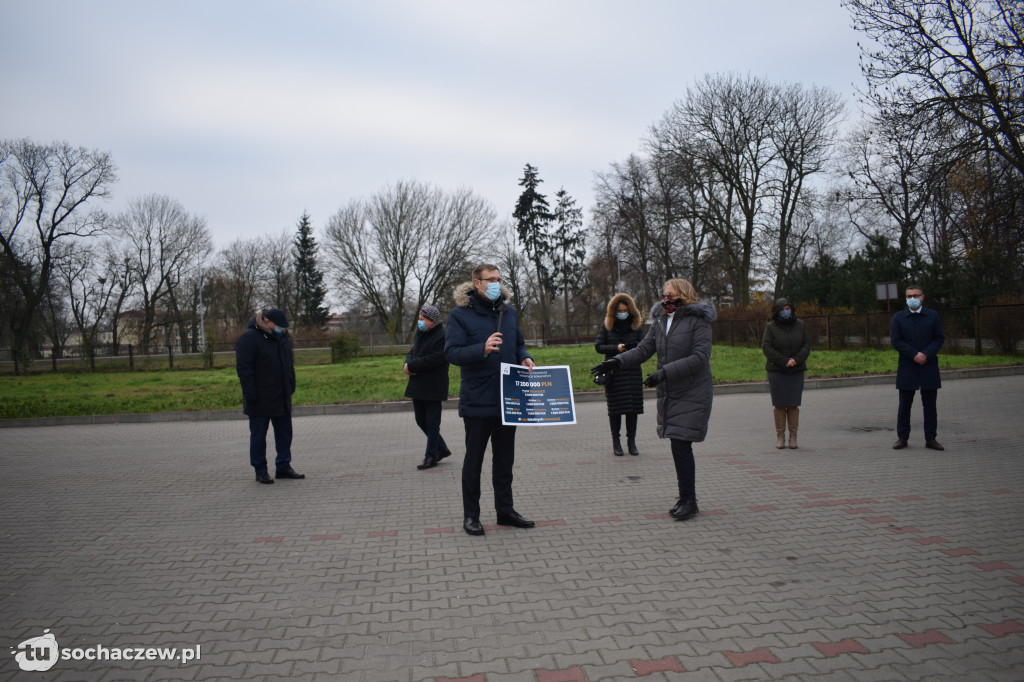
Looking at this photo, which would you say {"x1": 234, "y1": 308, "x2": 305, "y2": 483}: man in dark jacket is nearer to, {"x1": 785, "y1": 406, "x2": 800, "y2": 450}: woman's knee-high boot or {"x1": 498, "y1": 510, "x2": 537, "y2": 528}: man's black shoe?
{"x1": 498, "y1": 510, "x2": 537, "y2": 528}: man's black shoe

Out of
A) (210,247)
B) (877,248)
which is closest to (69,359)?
(210,247)

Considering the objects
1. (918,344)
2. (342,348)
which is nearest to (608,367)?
(918,344)

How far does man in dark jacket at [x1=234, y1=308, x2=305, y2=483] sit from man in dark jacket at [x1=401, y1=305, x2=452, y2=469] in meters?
1.46

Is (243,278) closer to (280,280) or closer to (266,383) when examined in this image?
(280,280)

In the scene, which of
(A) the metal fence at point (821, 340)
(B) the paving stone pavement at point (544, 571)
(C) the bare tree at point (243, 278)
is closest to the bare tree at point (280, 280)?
(C) the bare tree at point (243, 278)

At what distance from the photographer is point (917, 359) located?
830 cm

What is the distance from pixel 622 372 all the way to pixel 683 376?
3.29 m

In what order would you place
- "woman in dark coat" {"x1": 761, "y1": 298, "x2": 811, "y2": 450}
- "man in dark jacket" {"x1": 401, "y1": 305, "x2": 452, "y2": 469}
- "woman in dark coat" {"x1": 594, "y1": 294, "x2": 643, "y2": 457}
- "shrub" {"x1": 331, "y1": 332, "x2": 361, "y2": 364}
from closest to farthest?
"man in dark jacket" {"x1": 401, "y1": 305, "x2": 452, "y2": 469} → "woman in dark coat" {"x1": 594, "y1": 294, "x2": 643, "y2": 457} → "woman in dark coat" {"x1": 761, "y1": 298, "x2": 811, "y2": 450} → "shrub" {"x1": 331, "y1": 332, "x2": 361, "y2": 364}

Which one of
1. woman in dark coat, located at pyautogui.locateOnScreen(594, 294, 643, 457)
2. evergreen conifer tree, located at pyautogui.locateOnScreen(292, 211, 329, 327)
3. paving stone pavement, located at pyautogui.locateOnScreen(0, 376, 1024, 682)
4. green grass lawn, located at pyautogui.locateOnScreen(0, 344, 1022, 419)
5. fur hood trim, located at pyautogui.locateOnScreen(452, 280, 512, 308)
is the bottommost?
paving stone pavement, located at pyautogui.locateOnScreen(0, 376, 1024, 682)

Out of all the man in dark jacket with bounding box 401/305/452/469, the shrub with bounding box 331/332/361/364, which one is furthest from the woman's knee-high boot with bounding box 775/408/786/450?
the shrub with bounding box 331/332/361/364

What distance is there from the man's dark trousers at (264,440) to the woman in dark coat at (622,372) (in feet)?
12.9

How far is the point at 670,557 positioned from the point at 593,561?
21.0 inches

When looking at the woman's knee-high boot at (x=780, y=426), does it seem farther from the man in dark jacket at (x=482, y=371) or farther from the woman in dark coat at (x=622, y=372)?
the man in dark jacket at (x=482, y=371)

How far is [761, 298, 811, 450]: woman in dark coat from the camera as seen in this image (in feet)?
29.1
